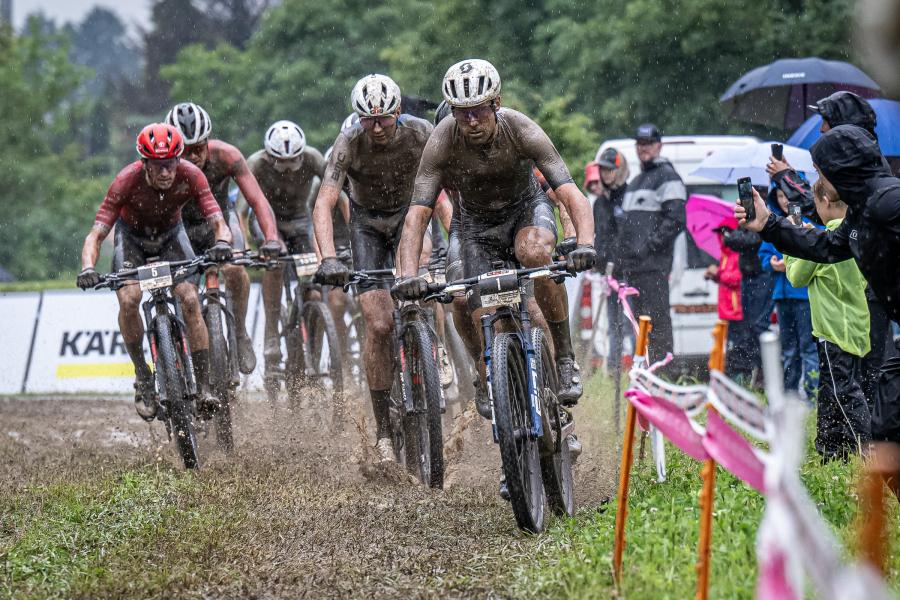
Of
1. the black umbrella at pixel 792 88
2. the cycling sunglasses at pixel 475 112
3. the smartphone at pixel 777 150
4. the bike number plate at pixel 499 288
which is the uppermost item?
the black umbrella at pixel 792 88

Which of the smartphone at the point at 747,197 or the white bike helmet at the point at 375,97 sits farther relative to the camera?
the white bike helmet at the point at 375,97

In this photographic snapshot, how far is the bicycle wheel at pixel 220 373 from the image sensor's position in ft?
30.0

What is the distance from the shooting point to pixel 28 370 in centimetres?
1634

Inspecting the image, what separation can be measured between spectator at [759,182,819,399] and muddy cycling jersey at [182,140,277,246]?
407 centimetres

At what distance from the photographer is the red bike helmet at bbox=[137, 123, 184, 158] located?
8.57 metres

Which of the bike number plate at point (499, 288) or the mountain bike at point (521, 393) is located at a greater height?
the bike number plate at point (499, 288)

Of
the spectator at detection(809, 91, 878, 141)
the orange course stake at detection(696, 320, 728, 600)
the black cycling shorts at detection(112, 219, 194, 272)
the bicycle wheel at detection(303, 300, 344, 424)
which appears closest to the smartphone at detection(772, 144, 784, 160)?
the spectator at detection(809, 91, 878, 141)

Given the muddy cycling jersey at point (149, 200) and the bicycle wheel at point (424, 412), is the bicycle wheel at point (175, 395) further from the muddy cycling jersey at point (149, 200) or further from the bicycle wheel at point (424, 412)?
the bicycle wheel at point (424, 412)

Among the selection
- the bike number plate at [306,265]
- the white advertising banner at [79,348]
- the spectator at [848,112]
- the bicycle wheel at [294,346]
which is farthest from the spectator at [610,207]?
the white advertising banner at [79,348]

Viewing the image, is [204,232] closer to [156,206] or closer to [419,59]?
[156,206]

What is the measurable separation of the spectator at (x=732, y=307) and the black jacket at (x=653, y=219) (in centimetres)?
45

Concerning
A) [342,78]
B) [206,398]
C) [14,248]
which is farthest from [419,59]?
[206,398]

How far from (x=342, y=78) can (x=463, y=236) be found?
109 ft

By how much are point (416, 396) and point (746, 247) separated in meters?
4.58
